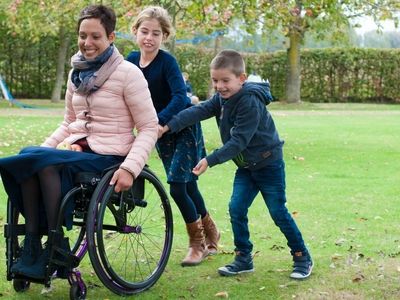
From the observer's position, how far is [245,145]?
465 cm

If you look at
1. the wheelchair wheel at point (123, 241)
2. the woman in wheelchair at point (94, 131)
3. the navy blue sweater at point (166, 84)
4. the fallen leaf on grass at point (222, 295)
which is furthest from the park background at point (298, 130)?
the navy blue sweater at point (166, 84)

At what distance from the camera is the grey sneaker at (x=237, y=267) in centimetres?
495

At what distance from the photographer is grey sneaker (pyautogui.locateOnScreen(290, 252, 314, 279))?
4.87m

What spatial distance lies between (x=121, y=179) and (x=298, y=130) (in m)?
12.8

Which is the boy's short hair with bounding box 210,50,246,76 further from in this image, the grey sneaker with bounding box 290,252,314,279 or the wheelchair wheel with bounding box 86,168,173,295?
the grey sneaker with bounding box 290,252,314,279

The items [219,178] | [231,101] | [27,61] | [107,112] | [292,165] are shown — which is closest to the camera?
[107,112]

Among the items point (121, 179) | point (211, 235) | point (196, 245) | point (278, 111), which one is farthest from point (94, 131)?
point (278, 111)

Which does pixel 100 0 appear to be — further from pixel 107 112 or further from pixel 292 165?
pixel 107 112

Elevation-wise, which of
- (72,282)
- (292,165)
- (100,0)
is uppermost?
(100,0)

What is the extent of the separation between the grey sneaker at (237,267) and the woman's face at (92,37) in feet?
5.06

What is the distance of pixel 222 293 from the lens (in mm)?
4539

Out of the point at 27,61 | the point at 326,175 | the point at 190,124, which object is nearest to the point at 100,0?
the point at 326,175

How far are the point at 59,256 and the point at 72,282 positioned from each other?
0.18 metres

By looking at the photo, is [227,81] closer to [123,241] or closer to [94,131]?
[94,131]
